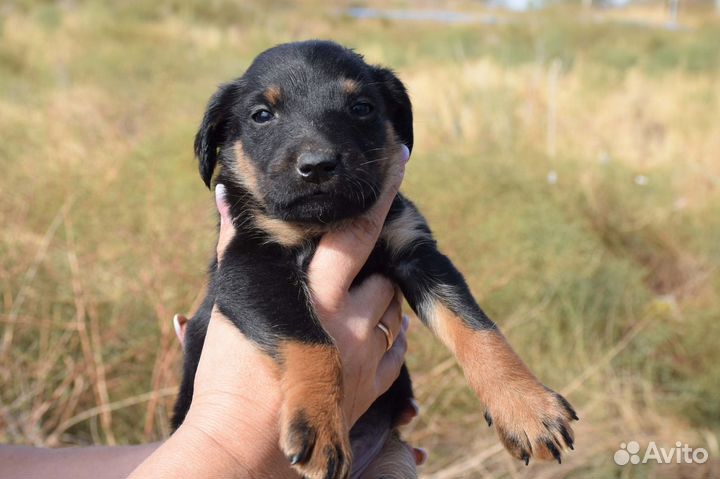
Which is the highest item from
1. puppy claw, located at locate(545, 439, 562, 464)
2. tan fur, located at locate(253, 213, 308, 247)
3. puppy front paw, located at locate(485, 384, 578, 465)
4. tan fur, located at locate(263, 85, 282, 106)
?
tan fur, located at locate(263, 85, 282, 106)

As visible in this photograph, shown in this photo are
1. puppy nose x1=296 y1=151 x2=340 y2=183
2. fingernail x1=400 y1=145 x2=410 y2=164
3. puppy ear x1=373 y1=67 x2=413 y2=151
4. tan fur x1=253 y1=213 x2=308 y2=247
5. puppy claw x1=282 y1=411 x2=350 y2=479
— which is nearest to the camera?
puppy claw x1=282 y1=411 x2=350 y2=479

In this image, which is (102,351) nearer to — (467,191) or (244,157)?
(244,157)

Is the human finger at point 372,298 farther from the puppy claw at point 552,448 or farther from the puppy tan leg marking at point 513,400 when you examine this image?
the puppy claw at point 552,448

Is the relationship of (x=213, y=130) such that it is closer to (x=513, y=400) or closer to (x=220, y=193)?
(x=220, y=193)

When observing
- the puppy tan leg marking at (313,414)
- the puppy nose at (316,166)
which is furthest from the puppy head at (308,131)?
the puppy tan leg marking at (313,414)

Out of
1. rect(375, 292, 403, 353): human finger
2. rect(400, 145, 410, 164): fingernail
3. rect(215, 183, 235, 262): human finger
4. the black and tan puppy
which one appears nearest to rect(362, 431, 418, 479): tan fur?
the black and tan puppy

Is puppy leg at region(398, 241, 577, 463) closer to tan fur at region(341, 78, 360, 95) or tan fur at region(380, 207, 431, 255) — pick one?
tan fur at region(380, 207, 431, 255)

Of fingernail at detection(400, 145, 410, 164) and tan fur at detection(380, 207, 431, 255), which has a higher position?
fingernail at detection(400, 145, 410, 164)

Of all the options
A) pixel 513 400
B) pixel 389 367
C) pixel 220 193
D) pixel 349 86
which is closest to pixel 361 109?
pixel 349 86
